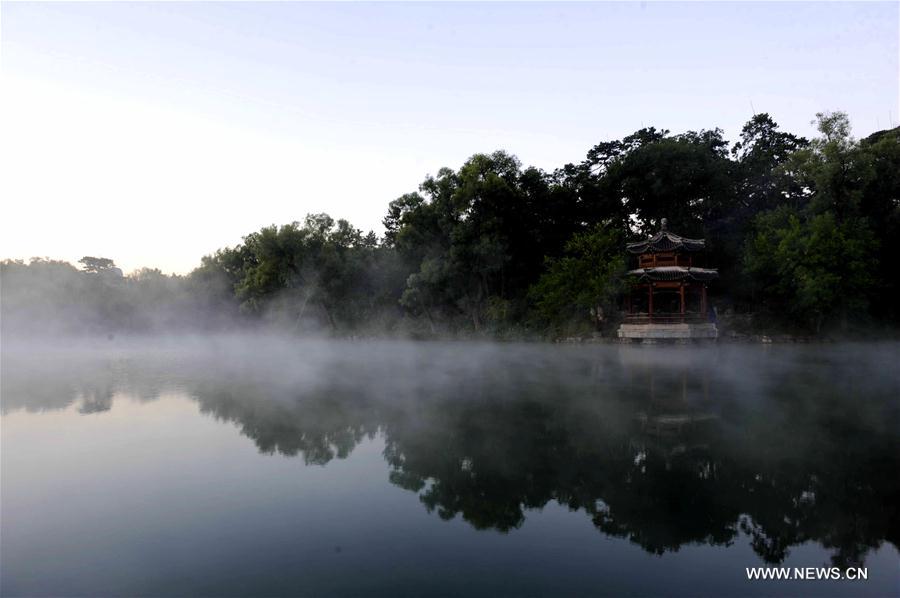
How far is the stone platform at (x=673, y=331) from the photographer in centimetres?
3591

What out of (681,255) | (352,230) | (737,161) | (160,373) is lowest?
(160,373)

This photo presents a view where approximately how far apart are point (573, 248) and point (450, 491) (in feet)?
111

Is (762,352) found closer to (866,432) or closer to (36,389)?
(866,432)

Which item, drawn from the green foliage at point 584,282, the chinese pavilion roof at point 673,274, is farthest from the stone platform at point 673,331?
the chinese pavilion roof at point 673,274

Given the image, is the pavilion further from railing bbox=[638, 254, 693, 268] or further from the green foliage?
the green foliage

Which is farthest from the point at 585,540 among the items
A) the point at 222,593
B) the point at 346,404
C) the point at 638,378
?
the point at 638,378

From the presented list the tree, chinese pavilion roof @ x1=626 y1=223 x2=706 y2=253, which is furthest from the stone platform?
chinese pavilion roof @ x1=626 y1=223 x2=706 y2=253

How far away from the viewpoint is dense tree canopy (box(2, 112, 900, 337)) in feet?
119

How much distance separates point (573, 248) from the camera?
40750 millimetres

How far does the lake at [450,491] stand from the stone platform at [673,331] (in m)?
18.1

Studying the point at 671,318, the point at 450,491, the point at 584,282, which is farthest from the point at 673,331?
the point at 450,491

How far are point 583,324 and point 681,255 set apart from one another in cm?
779

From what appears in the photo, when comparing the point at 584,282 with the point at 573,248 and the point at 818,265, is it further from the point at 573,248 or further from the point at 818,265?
the point at 818,265

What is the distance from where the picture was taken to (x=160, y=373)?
2361cm
